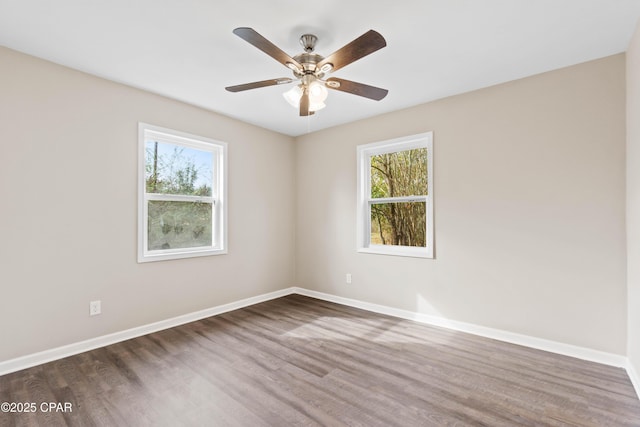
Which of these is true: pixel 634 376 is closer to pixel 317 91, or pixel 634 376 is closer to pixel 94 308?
pixel 317 91

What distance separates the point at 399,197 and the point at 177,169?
2.70m

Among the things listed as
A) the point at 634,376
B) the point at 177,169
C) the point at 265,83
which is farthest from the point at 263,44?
the point at 634,376

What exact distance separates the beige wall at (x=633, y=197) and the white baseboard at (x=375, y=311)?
23cm

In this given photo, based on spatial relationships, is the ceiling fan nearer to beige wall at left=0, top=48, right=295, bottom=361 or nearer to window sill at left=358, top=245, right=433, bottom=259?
beige wall at left=0, top=48, right=295, bottom=361

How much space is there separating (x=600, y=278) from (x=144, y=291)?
13.8 feet

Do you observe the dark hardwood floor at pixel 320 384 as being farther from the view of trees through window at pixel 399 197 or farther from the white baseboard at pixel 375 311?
the view of trees through window at pixel 399 197

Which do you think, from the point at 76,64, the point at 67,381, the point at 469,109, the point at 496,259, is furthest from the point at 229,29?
the point at 496,259

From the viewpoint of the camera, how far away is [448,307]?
3.28m

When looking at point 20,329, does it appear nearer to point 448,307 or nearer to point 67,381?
point 67,381

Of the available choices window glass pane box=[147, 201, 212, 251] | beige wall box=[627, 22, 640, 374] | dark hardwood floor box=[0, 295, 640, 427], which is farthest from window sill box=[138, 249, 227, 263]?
beige wall box=[627, 22, 640, 374]

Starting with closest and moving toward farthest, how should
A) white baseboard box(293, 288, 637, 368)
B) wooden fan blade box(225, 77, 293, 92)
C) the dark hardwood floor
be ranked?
1. the dark hardwood floor
2. wooden fan blade box(225, 77, 293, 92)
3. white baseboard box(293, 288, 637, 368)

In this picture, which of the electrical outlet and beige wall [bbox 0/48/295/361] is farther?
the electrical outlet

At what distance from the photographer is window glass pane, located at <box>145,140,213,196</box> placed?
3.28 meters

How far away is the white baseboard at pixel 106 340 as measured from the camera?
93.5 inches
